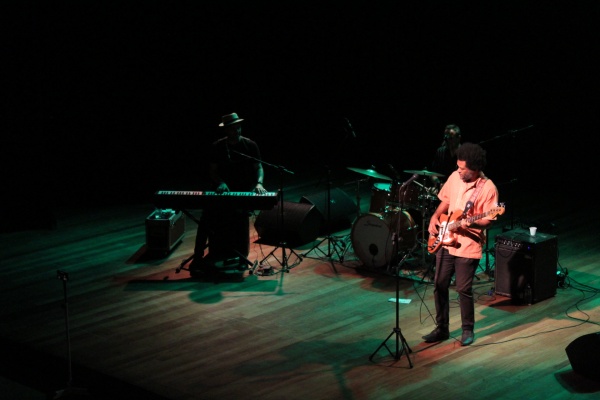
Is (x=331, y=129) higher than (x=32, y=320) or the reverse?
higher

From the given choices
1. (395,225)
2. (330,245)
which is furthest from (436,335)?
(330,245)

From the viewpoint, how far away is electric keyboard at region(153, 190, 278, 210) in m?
8.79

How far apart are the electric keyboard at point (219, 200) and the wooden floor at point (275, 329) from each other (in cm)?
83

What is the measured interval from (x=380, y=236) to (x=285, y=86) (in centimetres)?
681

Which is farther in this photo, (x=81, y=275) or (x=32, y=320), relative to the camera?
(x=81, y=275)

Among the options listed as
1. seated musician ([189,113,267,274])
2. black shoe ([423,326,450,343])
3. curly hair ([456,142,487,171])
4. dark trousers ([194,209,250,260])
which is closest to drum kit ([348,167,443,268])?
seated musician ([189,113,267,274])

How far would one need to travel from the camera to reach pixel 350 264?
958cm

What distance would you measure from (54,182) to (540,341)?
8569 mm

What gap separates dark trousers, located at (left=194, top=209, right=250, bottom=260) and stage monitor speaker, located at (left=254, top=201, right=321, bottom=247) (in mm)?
759

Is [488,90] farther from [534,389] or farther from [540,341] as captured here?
[534,389]

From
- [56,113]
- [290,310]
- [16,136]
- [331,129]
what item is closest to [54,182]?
[56,113]

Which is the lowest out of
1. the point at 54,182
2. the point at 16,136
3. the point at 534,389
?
the point at 534,389

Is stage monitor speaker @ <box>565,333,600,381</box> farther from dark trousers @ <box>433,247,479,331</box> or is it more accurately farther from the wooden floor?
dark trousers @ <box>433,247,479,331</box>

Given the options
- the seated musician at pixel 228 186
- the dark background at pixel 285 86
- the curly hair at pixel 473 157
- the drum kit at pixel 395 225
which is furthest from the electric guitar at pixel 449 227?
→ the dark background at pixel 285 86
